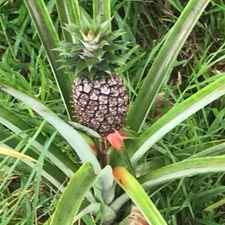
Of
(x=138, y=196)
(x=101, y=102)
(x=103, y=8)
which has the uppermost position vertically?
(x=103, y=8)

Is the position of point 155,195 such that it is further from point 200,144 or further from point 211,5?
point 211,5

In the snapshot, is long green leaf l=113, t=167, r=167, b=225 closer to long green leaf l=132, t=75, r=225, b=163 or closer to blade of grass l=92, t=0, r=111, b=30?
long green leaf l=132, t=75, r=225, b=163

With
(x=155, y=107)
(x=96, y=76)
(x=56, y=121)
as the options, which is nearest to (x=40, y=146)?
(x=56, y=121)

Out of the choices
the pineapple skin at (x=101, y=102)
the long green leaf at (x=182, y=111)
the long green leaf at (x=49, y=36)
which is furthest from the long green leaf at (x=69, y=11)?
the long green leaf at (x=182, y=111)

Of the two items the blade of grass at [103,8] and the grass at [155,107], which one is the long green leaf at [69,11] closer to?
the blade of grass at [103,8]

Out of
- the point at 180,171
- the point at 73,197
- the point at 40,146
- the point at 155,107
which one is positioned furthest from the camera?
the point at 155,107

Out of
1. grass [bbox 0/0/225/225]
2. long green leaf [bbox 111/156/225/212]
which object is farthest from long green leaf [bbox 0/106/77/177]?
long green leaf [bbox 111/156/225/212]

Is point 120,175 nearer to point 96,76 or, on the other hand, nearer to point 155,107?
point 96,76

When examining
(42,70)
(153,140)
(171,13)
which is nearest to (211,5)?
(171,13)
